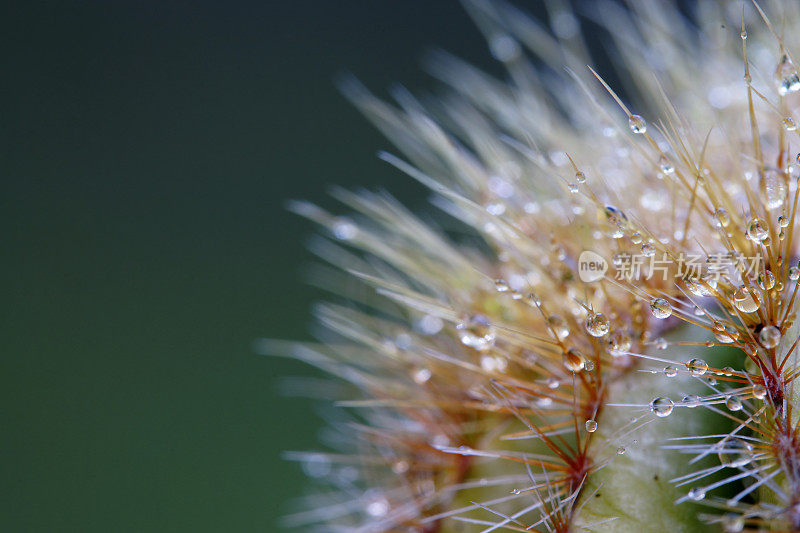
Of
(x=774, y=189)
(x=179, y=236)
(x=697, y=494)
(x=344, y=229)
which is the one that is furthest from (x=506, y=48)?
(x=179, y=236)

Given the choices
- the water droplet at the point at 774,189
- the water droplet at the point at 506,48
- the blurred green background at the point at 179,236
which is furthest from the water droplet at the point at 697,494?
the blurred green background at the point at 179,236

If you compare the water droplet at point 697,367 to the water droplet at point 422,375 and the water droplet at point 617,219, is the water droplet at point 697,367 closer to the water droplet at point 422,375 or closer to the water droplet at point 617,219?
the water droplet at point 617,219

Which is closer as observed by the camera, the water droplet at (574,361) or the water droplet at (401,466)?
the water droplet at (574,361)

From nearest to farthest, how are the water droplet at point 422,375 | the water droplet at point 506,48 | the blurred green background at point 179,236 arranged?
the water droplet at point 422,375
the water droplet at point 506,48
the blurred green background at point 179,236

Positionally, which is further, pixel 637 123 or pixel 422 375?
pixel 422 375

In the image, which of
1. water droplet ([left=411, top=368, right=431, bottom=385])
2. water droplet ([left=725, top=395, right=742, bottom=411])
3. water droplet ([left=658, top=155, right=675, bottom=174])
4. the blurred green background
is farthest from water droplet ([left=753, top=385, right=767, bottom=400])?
the blurred green background

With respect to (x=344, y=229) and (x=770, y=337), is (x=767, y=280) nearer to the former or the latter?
(x=770, y=337)

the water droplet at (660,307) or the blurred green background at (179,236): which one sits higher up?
the blurred green background at (179,236)
